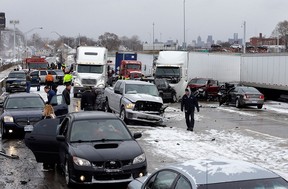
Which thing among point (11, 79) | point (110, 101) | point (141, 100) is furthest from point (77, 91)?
point (141, 100)

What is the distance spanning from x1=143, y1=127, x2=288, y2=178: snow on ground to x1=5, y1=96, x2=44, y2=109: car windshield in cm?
424

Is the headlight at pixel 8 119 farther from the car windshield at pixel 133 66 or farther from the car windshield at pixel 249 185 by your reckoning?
the car windshield at pixel 133 66

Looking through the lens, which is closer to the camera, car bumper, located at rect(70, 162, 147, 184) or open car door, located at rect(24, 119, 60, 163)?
car bumper, located at rect(70, 162, 147, 184)

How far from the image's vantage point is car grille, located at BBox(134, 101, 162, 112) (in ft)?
68.5

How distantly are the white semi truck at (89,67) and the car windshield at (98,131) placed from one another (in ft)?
83.0

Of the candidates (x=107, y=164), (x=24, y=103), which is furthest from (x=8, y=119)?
(x=107, y=164)

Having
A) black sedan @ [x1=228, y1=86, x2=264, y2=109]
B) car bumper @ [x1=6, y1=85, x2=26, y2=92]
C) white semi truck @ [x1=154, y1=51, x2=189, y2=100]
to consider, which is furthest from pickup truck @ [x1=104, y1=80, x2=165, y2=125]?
car bumper @ [x1=6, y1=85, x2=26, y2=92]

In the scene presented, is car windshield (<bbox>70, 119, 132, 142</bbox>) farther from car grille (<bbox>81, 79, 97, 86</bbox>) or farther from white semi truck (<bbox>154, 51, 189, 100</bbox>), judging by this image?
car grille (<bbox>81, 79, 97, 86</bbox>)

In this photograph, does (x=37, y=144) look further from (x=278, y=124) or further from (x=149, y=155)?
(x=278, y=124)

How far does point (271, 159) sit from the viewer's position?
13.8m

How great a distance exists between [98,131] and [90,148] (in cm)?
87

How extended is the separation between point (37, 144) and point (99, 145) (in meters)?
1.79

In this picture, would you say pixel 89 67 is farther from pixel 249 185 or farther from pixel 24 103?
pixel 249 185

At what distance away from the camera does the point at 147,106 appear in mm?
21047
